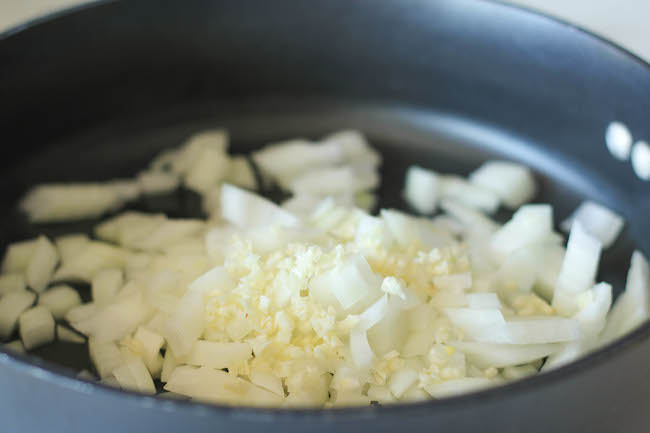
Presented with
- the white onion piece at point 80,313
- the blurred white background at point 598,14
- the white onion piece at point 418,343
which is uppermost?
the blurred white background at point 598,14

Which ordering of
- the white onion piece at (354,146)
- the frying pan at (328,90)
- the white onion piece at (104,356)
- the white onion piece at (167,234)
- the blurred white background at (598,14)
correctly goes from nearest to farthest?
the white onion piece at (104,356) < the white onion piece at (167,234) < the frying pan at (328,90) < the white onion piece at (354,146) < the blurred white background at (598,14)

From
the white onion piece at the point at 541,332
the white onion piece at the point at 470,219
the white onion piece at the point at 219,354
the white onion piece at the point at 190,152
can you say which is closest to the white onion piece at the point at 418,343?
the white onion piece at the point at 541,332

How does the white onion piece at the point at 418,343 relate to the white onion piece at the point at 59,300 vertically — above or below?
below

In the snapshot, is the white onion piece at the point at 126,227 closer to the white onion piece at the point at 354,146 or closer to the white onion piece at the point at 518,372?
the white onion piece at the point at 354,146

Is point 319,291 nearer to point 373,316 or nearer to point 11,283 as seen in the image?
point 373,316

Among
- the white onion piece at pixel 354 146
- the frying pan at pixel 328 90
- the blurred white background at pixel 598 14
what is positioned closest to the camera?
the frying pan at pixel 328 90

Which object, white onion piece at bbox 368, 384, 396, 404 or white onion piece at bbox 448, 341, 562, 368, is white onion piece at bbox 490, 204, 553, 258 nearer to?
white onion piece at bbox 448, 341, 562, 368

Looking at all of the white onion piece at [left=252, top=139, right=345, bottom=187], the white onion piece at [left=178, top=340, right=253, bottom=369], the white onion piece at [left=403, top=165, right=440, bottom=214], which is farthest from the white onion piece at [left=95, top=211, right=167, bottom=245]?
the white onion piece at [left=403, top=165, right=440, bottom=214]
